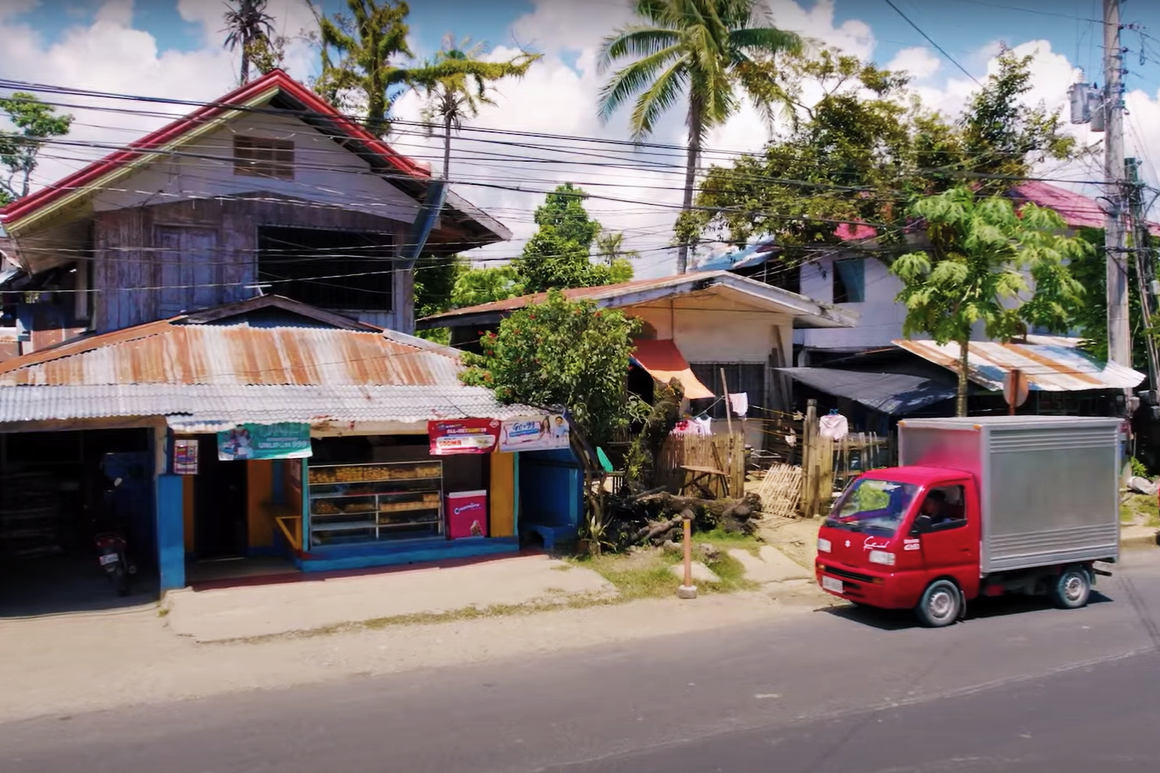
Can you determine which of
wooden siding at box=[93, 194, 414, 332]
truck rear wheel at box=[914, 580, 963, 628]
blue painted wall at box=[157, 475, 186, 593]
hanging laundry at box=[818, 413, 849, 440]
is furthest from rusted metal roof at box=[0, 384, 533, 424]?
hanging laundry at box=[818, 413, 849, 440]

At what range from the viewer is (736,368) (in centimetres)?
1962

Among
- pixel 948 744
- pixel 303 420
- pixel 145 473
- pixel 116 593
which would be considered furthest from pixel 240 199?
pixel 948 744

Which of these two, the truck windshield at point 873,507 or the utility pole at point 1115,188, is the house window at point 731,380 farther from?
the truck windshield at point 873,507

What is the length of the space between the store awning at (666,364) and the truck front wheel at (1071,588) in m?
7.64

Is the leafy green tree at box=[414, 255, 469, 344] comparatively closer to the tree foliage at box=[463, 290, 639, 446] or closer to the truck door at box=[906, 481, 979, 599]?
the tree foliage at box=[463, 290, 639, 446]

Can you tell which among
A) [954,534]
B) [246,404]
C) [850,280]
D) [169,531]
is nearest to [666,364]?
[850,280]

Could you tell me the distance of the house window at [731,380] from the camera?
19141 millimetres

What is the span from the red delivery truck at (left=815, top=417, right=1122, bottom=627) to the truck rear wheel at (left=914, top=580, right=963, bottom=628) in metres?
0.02

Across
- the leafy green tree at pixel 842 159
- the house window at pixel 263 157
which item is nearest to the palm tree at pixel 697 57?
the leafy green tree at pixel 842 159

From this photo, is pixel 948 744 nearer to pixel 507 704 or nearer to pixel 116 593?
pixel 507 704

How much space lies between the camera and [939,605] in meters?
9.98

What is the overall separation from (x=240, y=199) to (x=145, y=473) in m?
5.05

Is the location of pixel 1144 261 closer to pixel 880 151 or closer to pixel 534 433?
pixel 880 151

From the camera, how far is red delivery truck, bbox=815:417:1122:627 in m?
9.80
